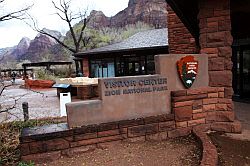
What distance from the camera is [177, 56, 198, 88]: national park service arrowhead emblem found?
201 inches

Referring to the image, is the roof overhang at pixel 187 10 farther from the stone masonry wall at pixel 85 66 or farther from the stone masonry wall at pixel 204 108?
the stone masonry wall at pixel 85 66

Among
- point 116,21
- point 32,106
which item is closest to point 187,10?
point 32,106

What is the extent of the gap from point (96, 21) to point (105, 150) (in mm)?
69602

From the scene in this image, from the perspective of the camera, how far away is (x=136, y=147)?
15.1 ft

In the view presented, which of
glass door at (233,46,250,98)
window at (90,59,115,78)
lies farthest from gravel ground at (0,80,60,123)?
window at (90,59,115,78)

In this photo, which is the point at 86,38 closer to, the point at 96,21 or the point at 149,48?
the point at 149,48

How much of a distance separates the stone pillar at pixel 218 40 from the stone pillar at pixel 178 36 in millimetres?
3985

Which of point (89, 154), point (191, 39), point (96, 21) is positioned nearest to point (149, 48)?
point (191, 39)

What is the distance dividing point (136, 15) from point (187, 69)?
65.3 meters

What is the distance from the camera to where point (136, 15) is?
6819 centimetres

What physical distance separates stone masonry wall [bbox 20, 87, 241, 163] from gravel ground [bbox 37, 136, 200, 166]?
142 mm

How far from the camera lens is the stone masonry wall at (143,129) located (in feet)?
13.9

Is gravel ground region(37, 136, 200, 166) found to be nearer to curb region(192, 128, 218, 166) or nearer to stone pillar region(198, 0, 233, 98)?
curb region(192, 128, 218, 166)

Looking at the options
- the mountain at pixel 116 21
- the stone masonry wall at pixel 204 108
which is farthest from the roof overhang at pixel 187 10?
the mountain at pixel 116 21
